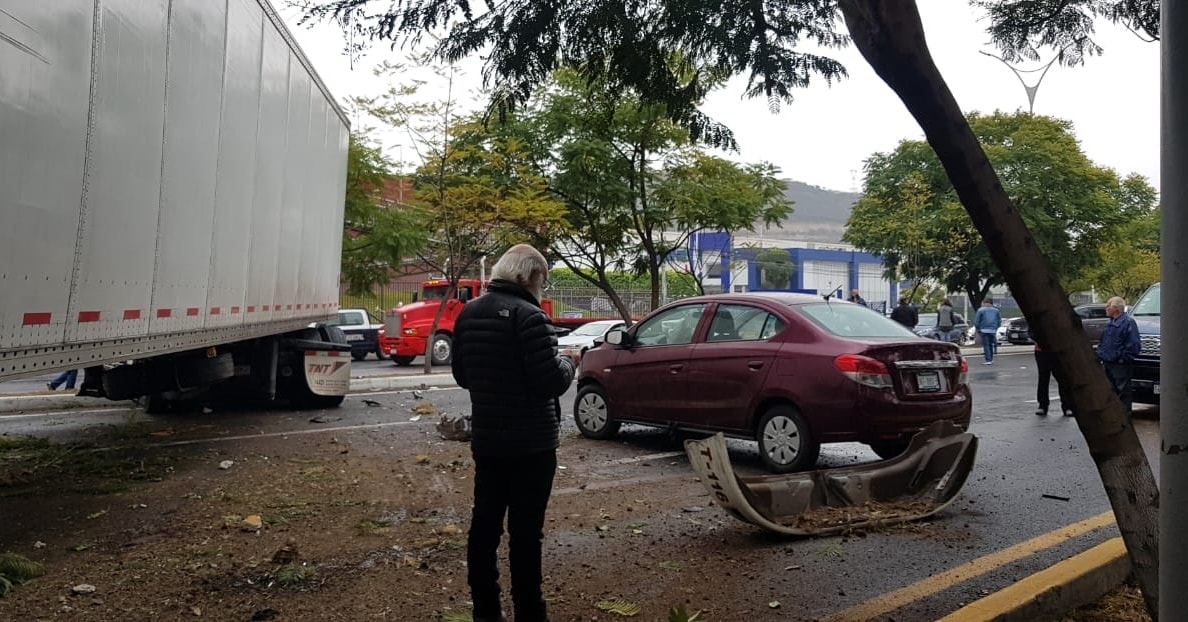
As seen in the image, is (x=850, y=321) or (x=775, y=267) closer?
(x=850, y=321)

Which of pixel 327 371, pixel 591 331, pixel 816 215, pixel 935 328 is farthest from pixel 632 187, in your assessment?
pixel 816 215

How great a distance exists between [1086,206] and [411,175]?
28.3 m

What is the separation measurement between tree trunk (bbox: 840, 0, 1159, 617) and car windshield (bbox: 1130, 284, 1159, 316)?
34.3ft

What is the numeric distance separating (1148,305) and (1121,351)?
2.74 meters

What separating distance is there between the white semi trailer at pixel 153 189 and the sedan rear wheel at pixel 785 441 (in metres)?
4.70

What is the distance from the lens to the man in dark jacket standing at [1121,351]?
1055cm

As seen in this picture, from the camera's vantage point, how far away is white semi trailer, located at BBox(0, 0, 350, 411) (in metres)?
4.18

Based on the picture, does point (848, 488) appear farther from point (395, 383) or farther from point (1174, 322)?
point (395, 383)

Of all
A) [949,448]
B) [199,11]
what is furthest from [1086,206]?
[199,11]

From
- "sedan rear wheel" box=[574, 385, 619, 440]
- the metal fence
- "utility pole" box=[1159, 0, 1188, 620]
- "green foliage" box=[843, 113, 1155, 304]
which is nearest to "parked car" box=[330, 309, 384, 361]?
the metal fence

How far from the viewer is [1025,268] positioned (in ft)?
11.6

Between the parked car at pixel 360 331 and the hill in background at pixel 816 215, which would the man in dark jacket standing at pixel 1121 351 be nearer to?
the parked car at pixel 360 331

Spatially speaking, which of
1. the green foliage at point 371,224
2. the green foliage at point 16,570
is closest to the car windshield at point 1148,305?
the green foliage at point 16,570

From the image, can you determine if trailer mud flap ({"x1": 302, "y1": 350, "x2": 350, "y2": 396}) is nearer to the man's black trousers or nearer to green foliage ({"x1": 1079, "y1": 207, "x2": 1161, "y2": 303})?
the man's black trousers
